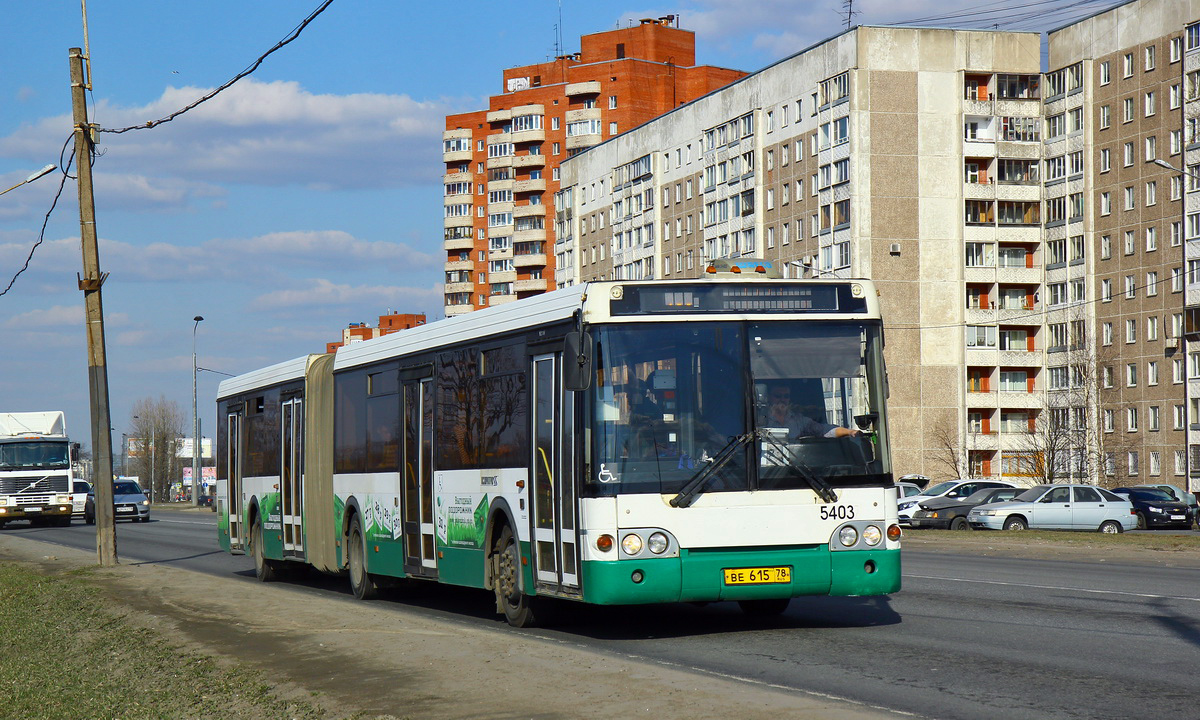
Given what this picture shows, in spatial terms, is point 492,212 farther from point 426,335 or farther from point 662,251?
point 426,335

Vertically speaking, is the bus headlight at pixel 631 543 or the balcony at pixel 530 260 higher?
the balcony at pixel 530 260

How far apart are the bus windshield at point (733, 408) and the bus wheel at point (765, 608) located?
2.65 meters

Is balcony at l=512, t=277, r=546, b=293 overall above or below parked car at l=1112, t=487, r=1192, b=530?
above

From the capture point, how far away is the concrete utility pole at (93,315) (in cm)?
2492

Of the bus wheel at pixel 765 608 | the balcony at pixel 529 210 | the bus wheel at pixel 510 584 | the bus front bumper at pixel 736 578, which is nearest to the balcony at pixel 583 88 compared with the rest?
the balcony at pixel 529 210

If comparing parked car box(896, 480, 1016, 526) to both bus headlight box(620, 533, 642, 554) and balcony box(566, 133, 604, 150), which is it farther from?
balcony box(566, 133, 604, 150)

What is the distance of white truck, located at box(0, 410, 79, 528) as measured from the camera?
49.8 m

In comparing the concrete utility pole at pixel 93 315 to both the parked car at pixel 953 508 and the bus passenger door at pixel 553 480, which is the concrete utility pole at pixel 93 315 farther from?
the parked car at pixel 953 508

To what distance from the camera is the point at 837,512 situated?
12.5 metres

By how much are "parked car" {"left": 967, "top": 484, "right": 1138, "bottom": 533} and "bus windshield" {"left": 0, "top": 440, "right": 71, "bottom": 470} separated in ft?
97.3

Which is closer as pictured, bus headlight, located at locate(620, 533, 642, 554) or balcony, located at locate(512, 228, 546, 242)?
bus headlight, located at locate(620, 533, 642, 554)

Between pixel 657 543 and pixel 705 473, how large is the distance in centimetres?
67

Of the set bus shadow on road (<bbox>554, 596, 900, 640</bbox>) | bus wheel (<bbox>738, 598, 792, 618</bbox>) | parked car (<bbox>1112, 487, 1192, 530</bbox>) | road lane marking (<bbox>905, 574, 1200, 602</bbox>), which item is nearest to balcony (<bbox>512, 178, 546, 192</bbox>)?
parked car (<bbox>1112, 487, 1192, 530</bbox>)

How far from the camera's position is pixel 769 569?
12359mm
